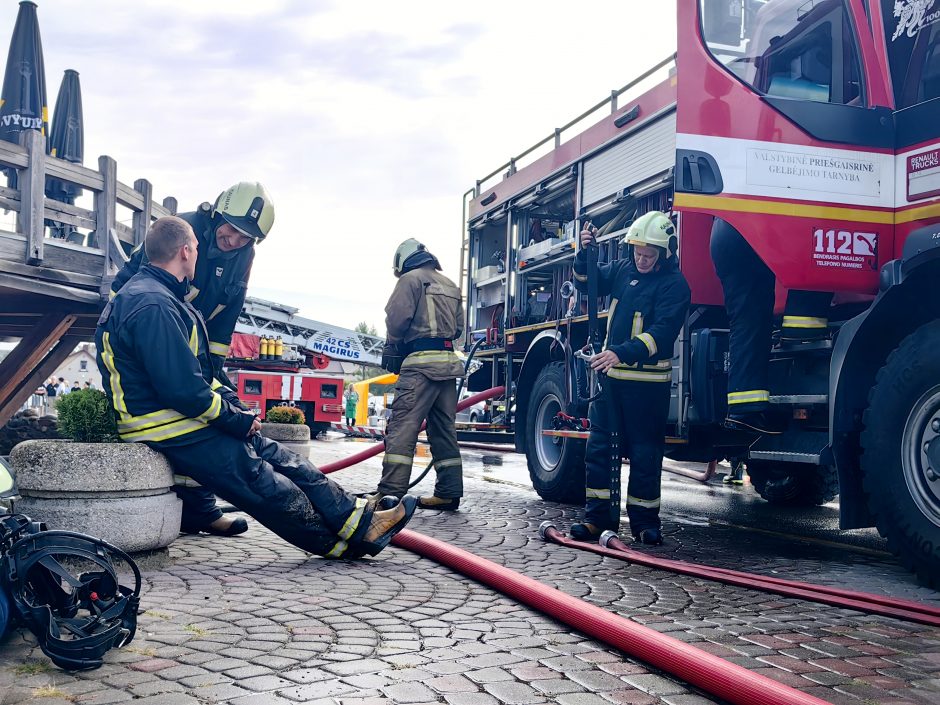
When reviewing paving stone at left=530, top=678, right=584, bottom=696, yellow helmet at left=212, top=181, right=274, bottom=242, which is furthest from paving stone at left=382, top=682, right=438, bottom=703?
yellow helmet at left=212, top=181, right=274, bottom=242

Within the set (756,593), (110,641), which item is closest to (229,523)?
(110,641)

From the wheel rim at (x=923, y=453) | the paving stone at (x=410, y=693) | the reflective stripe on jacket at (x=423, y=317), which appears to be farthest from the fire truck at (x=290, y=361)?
the paving stone at (x=410, y=693)

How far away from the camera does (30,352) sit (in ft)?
33.3

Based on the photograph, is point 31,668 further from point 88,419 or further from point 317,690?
point 88,419

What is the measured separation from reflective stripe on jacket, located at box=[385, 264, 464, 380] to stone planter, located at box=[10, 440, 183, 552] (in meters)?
2.67

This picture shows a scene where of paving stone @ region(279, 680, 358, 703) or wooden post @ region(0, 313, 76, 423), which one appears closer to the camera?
paving stone @ region(279, 680, 358, 703)

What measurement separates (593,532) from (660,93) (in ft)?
9.49

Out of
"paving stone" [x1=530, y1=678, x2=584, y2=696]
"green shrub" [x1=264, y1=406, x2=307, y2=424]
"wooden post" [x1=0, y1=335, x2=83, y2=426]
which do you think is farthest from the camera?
"green shrub" [x1=264, y1=406, x2=307, y2=424]

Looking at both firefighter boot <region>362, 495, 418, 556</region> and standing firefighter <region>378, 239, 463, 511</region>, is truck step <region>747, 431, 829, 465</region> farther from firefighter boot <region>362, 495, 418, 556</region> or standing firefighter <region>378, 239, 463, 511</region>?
standing firefighter <region>378, 239, 463, 511</region>

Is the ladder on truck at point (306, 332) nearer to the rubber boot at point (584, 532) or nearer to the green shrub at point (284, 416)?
the green shrub at point (284, 416)

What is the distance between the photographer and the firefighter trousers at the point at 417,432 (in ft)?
20.4

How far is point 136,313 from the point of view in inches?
153

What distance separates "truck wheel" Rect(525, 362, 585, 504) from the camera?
7016 millimetres

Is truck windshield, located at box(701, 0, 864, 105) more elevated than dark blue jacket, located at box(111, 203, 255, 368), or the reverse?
truck windshield, located at box(701, 0, 864, 105)
